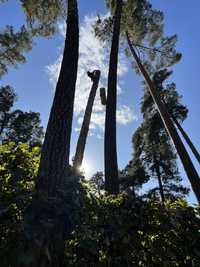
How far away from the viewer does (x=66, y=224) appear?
2.55 metres

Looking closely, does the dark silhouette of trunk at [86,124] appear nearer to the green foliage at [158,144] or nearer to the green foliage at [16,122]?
the green foliage at [158,144]

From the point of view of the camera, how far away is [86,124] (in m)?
8.89

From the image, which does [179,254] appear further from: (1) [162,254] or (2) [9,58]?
(2) [9,58]

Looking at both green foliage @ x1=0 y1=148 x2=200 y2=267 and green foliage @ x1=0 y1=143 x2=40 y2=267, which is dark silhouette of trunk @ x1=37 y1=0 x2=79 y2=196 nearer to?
green foliage @ x1=0 y1=143 x2=40 y2=267

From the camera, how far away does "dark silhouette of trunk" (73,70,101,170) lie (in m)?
8.16

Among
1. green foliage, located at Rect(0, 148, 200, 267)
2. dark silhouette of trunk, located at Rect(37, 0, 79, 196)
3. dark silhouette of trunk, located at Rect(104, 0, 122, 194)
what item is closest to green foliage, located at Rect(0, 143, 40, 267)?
green foliage, located at Rect(0, 148, 200, 267)

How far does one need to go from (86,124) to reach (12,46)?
25.9ft

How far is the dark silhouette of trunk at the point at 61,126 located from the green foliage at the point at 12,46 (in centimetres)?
784

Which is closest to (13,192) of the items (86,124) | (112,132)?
A: (112,132)

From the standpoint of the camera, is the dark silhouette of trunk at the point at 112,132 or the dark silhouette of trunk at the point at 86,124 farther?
the dark silhouette of trunk at the point at 86,124

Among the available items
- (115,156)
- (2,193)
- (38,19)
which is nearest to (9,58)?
(38,19)

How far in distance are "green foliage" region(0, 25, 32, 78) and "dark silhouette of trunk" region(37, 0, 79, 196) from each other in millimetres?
7841

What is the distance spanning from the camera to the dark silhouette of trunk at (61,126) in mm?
3754

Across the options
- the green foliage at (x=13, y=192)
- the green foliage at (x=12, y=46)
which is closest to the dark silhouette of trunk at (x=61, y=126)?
the green foliage at (x=13, y=192)
